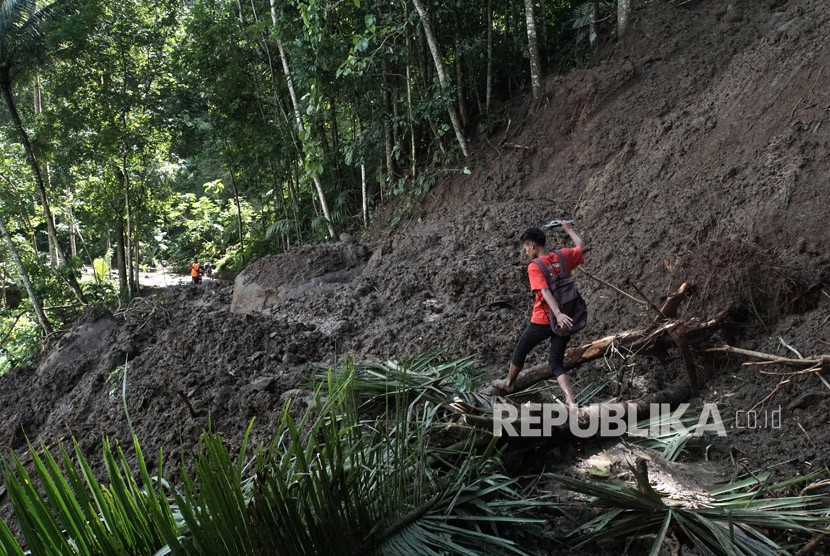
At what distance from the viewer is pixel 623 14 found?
8219 mm

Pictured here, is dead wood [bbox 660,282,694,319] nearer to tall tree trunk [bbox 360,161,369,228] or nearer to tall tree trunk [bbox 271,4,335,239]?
tall tree trunk [bbox 360,161,369,228]

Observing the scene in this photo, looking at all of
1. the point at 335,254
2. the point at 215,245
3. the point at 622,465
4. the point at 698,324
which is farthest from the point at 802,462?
the point at 215,245

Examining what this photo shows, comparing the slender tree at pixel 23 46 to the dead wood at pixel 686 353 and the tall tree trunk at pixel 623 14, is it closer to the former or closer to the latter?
the tall tree trunk at pixel 623 14

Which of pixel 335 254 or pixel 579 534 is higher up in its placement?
pixel 335 254

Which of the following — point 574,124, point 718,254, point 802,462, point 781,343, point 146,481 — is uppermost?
point 574,124

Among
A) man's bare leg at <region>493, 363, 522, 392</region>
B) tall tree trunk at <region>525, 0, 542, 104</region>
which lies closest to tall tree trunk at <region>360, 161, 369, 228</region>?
tall tree trunk at <region>525, 0, 542, 104</region>

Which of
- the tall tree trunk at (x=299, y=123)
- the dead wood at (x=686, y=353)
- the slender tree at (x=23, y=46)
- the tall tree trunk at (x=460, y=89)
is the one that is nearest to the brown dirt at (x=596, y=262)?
the dead wood at (x=686, y=353)

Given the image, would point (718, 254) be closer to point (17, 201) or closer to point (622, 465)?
point (622, 465)

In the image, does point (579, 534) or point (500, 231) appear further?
point (500, 231)

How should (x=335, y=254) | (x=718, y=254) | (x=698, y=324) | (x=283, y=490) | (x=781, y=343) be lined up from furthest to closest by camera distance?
(x=335, y=254)
(x=718, y=254)
(x=698, y=324)
(x=781, y=343)
(x=283, y=490)

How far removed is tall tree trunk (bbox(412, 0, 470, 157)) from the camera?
824 centimetres

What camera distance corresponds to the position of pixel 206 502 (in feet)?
4.89

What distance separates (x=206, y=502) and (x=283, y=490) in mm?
221

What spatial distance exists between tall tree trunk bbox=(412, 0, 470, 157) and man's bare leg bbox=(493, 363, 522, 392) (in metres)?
5.52
